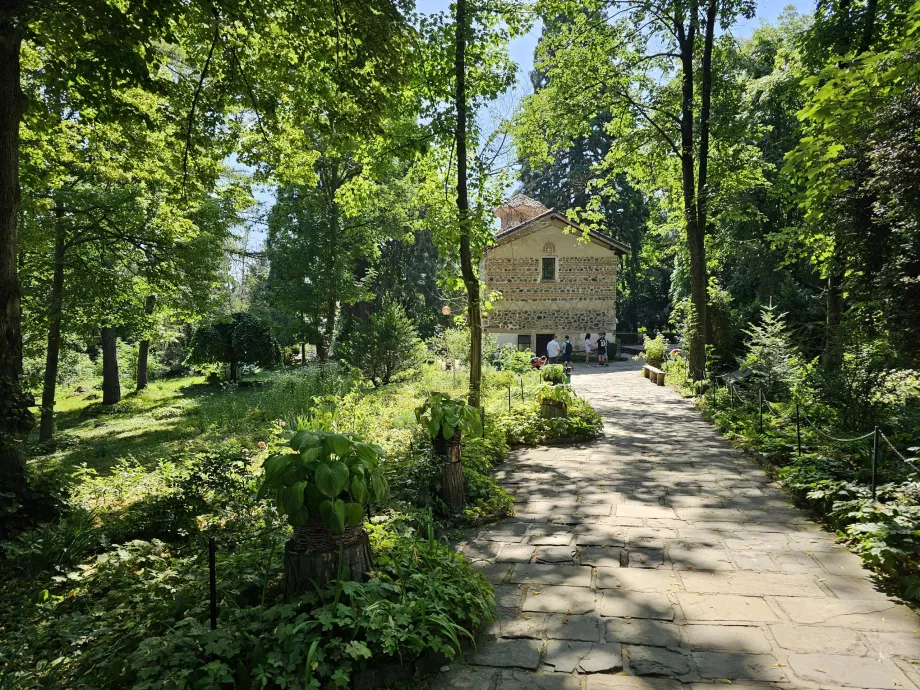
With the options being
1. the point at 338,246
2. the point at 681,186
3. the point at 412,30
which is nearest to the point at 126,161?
the point at 412,30

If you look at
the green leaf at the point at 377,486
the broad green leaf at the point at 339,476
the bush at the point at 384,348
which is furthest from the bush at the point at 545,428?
the bush at the point at 384,348

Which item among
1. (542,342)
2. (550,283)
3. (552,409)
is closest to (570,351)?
(542,342)

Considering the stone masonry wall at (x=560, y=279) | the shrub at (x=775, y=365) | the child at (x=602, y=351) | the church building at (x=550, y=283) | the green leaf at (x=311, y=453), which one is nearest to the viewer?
the green leaf at (x=311, y=453)

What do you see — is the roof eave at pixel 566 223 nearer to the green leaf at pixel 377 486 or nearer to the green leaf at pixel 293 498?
the green leaf at pixel 377 486

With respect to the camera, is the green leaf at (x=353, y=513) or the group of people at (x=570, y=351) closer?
the green leaf at (x=353, y=513)

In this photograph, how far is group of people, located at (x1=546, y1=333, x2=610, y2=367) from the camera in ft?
75.0

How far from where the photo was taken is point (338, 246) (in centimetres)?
2192

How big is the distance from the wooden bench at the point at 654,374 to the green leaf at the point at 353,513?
53.1 ft

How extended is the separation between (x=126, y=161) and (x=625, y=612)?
33.4 feet

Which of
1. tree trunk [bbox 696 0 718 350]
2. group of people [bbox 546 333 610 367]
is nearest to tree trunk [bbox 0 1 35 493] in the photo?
tree trunk [bbox 696 0 718 350]

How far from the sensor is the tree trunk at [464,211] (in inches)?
366

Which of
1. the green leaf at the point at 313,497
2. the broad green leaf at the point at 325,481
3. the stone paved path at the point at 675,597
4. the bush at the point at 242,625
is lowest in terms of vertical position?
the stone paved path at the point at 675,597

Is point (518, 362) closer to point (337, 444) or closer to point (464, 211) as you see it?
point (464, 211)

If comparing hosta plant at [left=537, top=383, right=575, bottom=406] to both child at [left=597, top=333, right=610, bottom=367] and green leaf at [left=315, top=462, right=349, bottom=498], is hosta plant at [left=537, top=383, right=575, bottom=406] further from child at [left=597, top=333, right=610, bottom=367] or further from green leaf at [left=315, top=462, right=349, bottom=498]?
child at [left=597, top=333, right=610, bottom=367]
